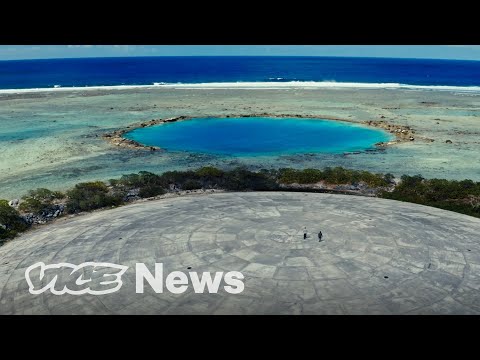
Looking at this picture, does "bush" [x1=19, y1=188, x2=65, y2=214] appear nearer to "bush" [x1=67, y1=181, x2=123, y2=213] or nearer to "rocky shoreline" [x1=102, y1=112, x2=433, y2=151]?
"bush" [x1=67, y1=181, x2=123, y2=213]

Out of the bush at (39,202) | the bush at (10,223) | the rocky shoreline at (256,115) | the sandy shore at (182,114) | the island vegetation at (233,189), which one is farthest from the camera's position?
the rocky shoreline at (256,115)

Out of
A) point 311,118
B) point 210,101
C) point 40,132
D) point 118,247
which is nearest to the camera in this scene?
point 118,247

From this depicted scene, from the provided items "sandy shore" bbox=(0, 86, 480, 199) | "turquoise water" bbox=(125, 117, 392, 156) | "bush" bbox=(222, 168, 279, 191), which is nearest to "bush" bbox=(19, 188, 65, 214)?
"sandy shore" bbox=(0, 86, 480, 199)

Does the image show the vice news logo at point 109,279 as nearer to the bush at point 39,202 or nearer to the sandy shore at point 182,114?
the bush at point 39,202

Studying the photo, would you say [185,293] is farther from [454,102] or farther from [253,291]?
[454,102]

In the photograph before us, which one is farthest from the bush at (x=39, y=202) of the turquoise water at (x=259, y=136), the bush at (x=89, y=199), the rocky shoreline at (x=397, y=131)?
the rocky shoreline at (x=397, y=131)

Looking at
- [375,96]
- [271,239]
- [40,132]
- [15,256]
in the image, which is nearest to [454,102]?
[375,96]
